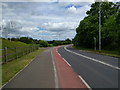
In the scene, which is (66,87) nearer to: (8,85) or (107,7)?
(8,85)

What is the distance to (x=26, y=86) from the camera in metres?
7.80

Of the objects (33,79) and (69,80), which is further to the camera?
(33,79)

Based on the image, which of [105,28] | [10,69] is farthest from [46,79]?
[105,28]

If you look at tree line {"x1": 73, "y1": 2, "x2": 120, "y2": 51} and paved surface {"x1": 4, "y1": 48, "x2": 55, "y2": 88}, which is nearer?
paved surface {"x1": 4, "y1": 48, "x2": 55, "y2": 88}

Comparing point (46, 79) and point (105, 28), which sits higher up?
point (105, 28)

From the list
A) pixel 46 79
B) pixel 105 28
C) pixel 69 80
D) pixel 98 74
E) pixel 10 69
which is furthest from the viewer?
pixel 105 28

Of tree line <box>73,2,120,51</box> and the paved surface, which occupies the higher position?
tree line <box>73,2,120,51</box>

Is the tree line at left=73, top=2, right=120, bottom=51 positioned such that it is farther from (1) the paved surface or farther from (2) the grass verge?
(1) the paved surface

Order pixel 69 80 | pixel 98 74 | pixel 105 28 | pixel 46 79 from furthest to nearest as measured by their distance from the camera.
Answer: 1. pixel 105 28
2. pixel 98 74
3. pixel 46 79
4. pixel 69 80

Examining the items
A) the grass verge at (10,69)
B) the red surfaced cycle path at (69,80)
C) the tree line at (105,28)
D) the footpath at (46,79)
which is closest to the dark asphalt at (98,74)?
the red surfaced cycle path at (69,80)

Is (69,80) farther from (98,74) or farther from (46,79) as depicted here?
(98,74)

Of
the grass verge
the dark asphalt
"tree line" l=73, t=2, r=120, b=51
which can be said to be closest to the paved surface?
the grass verge

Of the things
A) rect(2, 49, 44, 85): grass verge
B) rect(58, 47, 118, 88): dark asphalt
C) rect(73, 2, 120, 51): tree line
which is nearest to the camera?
rect(58, 47, 118, 88): dark asphalt

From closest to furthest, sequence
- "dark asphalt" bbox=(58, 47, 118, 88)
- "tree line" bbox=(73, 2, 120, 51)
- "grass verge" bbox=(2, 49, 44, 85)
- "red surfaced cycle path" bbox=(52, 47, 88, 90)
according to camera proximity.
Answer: "red surfaced cycle path" bbox=(52, 47, 88, 90) → "dark asphalt" bbox=(58, 47, 118, 88) → "grass verge" bbox=(2, 49, 44, 85) → "tree line" bbox=(73, 2, 120, 51)
